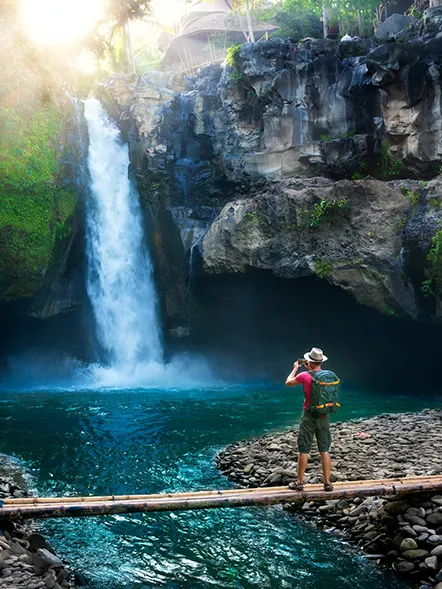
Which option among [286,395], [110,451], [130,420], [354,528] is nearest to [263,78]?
[286,395]

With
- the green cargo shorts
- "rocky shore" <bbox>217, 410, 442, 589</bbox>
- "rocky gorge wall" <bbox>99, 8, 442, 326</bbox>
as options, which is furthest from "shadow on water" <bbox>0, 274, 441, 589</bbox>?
"rocky gorge wall" <bbox>99, 8, 442, 326</bbox>

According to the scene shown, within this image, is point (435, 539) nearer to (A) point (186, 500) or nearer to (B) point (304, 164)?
(A) point (186, 500)

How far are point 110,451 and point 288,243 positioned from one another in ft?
40.2

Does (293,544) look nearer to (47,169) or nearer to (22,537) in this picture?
(22,537)

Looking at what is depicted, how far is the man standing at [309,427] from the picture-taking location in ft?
24.5

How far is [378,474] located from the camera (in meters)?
9.52

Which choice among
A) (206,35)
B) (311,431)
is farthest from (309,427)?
(206,35)

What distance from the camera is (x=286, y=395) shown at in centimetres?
2106

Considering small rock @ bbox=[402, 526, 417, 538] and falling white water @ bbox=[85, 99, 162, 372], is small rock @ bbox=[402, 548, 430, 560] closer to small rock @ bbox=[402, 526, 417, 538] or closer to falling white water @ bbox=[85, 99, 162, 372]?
small rock @ bbox=[402, 526, 417, 538]

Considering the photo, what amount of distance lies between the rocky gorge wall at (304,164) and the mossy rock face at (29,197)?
4.28m

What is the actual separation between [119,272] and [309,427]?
19514 millimetres

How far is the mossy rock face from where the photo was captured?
22.0m

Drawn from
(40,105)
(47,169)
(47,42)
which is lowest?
(47,169)

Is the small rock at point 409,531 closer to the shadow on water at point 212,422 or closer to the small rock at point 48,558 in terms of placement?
the shadow on water at point 212,422
